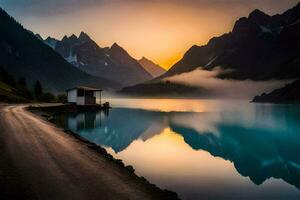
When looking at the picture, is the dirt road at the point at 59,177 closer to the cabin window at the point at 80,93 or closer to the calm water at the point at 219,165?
the calm water at the point at 219,165

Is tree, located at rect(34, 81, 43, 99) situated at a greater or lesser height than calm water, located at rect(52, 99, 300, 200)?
greater

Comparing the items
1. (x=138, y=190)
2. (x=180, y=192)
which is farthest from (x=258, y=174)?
(x=138, y=190)

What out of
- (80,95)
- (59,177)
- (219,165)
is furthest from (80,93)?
(59,177)

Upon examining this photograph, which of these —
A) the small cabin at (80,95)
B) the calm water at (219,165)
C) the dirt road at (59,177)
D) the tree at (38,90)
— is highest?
the tree at (38,90)

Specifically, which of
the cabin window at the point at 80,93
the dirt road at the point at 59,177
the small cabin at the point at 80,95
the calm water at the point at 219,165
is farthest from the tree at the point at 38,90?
the dirt road at the point at 59,177

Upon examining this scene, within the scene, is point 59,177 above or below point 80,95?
below

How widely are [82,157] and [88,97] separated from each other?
91.8 meters

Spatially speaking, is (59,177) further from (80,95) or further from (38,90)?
(38,90)

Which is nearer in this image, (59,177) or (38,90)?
(59,177)

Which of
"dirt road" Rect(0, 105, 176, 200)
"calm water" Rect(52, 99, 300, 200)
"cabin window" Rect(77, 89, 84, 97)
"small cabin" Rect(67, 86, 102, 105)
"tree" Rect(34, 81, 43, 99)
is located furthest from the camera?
"tree" Rect(34, 81, 43, 99)

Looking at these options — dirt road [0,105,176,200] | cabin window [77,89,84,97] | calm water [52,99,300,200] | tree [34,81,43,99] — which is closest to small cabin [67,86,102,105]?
cabin window [77,89,84,97]

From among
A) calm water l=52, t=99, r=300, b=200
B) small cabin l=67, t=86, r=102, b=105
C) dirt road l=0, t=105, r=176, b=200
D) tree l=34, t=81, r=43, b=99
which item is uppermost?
tree l=34, t=81, r=43, b=99

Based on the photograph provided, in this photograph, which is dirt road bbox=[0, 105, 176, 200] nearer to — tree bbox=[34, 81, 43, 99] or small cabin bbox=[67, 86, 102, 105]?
small cabin bbox=[67, 86, 102, 105]

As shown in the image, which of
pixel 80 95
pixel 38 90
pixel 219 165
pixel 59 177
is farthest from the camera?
pixel 38 90
